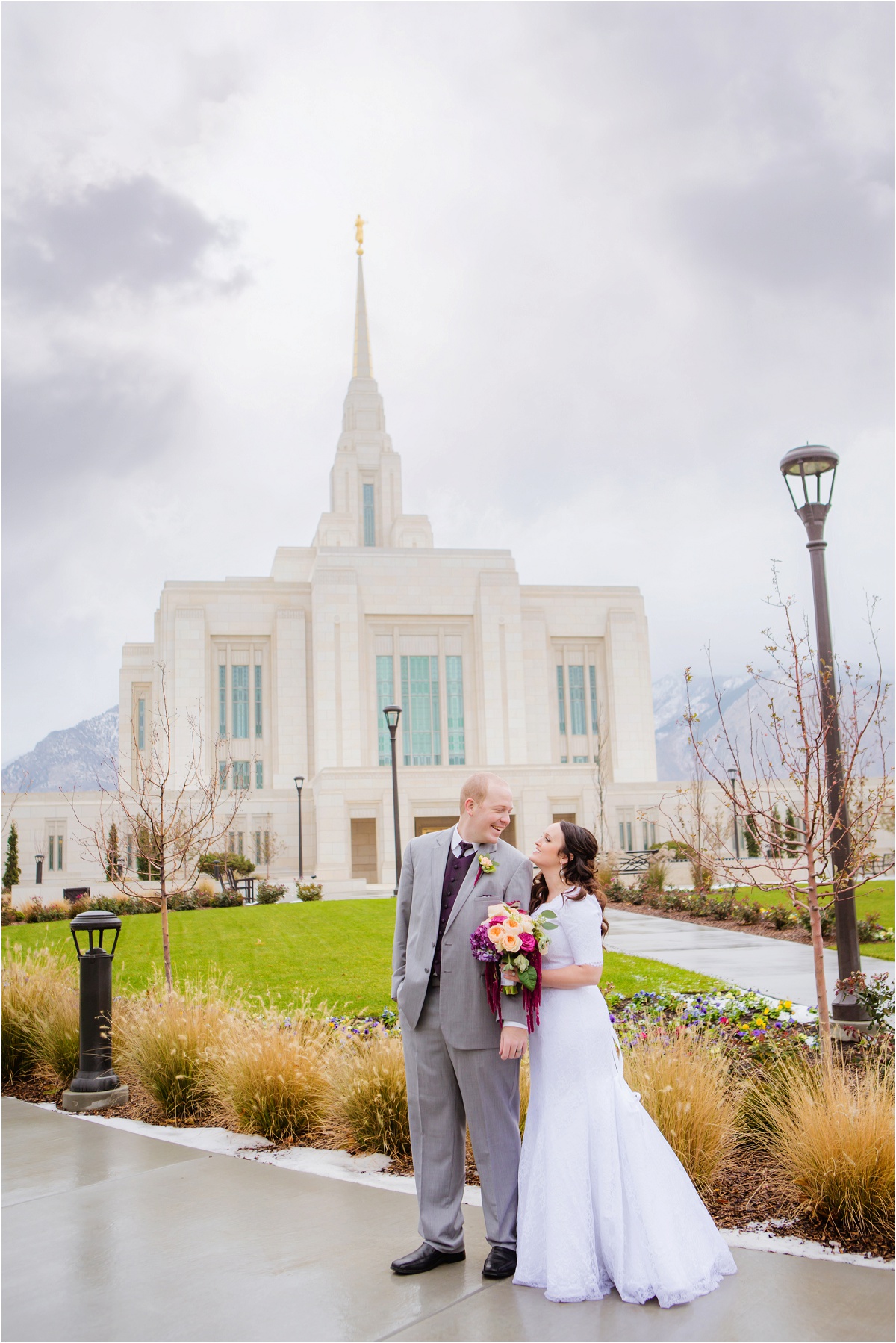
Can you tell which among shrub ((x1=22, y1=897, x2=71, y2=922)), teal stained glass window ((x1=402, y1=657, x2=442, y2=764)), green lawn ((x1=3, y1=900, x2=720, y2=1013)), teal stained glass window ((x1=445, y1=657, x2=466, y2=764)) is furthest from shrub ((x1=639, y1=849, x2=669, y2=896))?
teal stained glass window ((x1=402, y1=657, x2=442, y2=764))

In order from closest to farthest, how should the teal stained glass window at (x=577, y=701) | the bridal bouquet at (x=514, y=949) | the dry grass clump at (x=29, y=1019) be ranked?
the bridal bouquet at (x=514, y=949) → the dry grass clump at (x=29, y=1019) → the teal stained glass window at (x=577, y=701)

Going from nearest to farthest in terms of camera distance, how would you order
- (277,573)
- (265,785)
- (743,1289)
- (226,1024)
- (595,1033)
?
(743,1289) → (595,1033) → (226,1024) → (265,785) → (277,573)

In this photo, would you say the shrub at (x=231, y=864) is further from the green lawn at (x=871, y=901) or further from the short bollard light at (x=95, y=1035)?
the short bollard light at (x=95, y=1035)

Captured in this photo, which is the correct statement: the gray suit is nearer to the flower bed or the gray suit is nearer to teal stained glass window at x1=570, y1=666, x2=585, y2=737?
the flower bed

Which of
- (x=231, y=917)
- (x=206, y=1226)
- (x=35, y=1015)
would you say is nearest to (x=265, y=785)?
(x=231, y=917)

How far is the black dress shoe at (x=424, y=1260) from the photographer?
13.6ft

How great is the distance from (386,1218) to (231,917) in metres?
17.6

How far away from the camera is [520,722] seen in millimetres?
49031

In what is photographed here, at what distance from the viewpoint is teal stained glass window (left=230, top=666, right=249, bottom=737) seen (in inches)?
1948

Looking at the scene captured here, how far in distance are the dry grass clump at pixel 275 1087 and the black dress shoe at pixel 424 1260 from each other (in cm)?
231

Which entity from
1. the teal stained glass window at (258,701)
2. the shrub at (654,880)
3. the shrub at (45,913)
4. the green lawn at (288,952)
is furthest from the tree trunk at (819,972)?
the teal stained glass window at (258,701)

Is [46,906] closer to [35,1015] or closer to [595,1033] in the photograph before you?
[35,1015]

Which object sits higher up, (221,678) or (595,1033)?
(221,678)

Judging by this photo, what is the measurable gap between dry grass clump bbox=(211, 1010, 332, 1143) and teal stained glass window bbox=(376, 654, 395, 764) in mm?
42130
